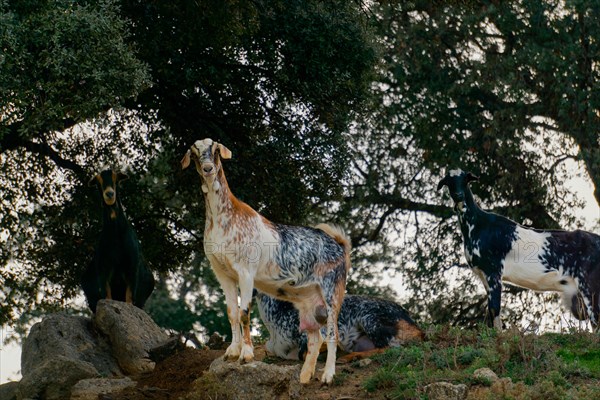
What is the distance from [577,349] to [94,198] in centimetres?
1089

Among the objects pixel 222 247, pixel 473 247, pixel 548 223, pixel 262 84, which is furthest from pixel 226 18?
pixel 548 223

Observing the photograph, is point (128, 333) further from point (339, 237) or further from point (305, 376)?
point (339, 237)

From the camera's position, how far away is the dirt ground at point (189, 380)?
14.5m

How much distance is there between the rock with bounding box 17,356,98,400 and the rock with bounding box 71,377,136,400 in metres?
0.40

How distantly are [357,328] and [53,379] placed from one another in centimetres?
427

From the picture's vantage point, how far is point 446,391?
531 inches

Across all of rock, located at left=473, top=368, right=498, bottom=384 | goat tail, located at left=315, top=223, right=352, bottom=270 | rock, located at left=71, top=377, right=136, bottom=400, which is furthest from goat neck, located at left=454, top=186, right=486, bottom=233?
rock, located at left=71, top=377, right=136, bottom=400

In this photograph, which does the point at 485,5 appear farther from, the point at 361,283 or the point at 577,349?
the point at 577,349

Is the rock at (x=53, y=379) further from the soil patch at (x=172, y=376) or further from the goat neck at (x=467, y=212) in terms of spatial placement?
the goat neck at (x=467, y=212)

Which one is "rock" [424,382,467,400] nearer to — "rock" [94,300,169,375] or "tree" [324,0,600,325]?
"rock" [94,300,169,375]

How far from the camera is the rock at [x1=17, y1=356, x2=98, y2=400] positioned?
15.2 metres

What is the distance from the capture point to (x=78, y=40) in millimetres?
18359

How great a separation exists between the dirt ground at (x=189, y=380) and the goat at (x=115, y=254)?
2.24 m

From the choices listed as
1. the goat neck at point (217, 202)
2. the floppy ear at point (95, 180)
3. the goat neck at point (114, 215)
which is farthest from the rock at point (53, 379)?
the floppy ear at point (95, 180)
